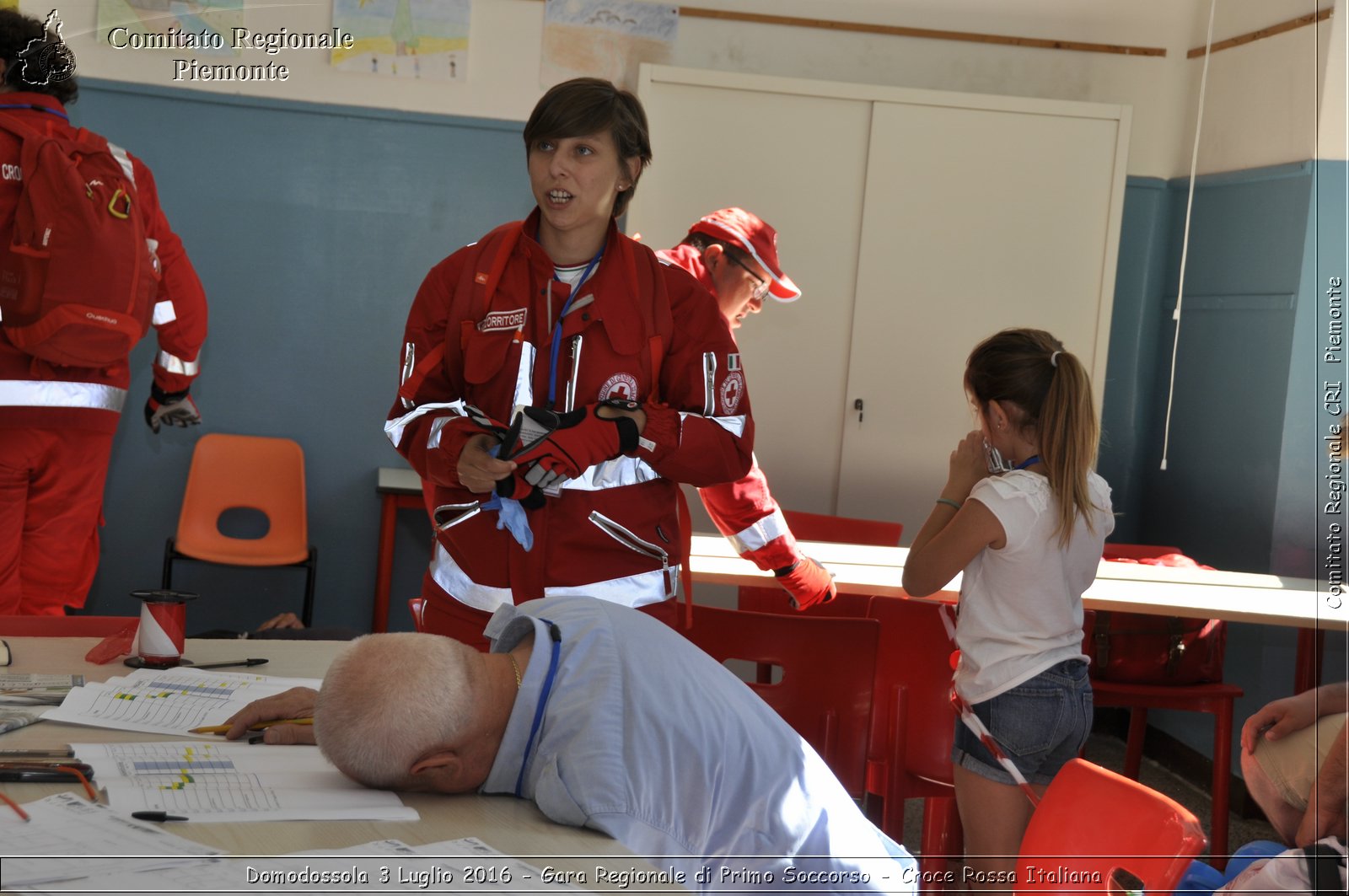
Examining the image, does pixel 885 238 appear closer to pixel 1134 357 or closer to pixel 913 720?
pixel 1134 357

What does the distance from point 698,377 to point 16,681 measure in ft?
3.93

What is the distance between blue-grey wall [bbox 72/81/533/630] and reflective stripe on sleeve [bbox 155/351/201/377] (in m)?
1.21

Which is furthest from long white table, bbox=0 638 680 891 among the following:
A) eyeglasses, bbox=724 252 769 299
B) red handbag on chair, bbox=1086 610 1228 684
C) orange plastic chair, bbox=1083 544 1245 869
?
red handbag on chair, bbox=1086 610 1228 684

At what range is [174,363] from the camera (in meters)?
3.61

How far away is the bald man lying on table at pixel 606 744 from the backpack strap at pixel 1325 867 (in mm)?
448

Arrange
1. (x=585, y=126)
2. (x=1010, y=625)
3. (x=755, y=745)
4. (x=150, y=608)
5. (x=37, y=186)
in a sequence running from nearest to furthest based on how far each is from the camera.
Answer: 1. (x=755, y=745)
2. (x=150, y=608)
3. (x=585, y=126)
4. (x=1010, y=625)
5. (x=37, y=186)

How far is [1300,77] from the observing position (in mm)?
4441

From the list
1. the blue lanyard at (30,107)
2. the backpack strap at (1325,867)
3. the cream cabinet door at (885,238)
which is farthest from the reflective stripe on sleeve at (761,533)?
the cream cabinet door at (885,238)

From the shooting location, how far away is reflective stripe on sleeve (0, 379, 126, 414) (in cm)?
301

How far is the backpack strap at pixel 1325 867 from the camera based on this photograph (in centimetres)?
101

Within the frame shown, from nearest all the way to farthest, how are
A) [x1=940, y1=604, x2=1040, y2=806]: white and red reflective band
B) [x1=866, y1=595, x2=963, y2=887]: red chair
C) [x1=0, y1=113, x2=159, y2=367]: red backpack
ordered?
[x1=940, y1=604, x2=1040, y2=806]: white and red reflective band, [x1=866, y1=595, x2=963, y2=887]: red chair, [x1=0, y1=113, x2=159, y2=367]: red backpack

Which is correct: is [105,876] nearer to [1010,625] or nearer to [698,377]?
[698,377]

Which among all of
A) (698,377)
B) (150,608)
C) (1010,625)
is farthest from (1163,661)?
(150,608)

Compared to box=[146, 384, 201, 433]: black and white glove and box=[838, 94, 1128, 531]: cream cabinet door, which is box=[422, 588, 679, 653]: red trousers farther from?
box=[838, 94, 1128, 531]: cream cabinet door
